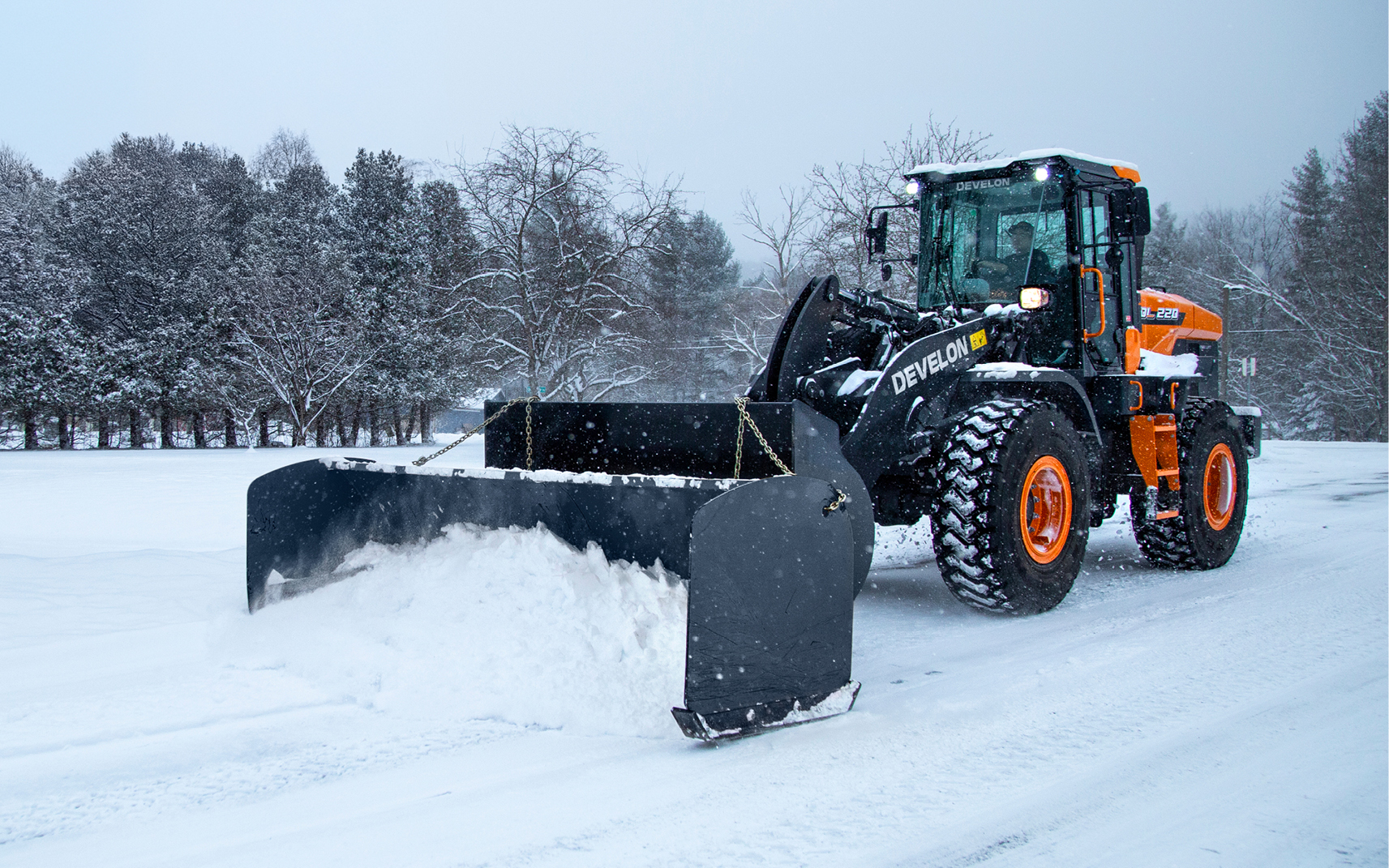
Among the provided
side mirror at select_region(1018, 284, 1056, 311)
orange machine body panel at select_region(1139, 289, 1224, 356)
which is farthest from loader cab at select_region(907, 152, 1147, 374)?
orange machine body panel at select_region(1139, 289, 1224, 356)

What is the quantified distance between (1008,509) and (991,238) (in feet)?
7.36

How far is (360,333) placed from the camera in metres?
27.7

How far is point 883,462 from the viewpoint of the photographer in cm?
502

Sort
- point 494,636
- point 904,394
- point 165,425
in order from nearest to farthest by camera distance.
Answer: point 494,636 → point 904,394 → point 165,425

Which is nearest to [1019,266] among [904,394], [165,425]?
[904,394]

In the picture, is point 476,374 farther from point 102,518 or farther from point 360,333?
point 102,518

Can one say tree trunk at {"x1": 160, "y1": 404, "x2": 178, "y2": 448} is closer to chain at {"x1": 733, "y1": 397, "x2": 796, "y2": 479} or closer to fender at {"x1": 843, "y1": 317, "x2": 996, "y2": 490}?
fender at {"x1": 843, "y1": 317, "x2": 996, "y2": 490}

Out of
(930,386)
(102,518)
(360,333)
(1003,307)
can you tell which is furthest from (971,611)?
(360,333)

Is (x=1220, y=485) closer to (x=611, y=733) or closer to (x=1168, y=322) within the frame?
(x=1168, y=322)

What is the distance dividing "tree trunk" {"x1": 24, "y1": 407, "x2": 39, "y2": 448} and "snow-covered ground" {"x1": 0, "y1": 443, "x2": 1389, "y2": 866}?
28071 mm

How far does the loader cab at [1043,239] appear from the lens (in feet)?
19.7

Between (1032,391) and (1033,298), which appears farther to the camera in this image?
(1032,391)

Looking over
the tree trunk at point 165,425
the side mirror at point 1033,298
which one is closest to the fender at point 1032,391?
the side mirror at point 1033,298

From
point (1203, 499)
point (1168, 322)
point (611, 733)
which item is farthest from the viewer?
point (1168, 322)
